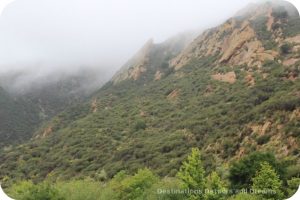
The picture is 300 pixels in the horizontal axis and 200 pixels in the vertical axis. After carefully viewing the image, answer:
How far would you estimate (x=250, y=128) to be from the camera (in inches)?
1570

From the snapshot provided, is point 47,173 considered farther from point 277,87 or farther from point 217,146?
point 277,87

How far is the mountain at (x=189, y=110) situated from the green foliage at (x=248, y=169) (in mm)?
1257

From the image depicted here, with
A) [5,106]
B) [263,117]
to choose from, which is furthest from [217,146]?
[5,106]

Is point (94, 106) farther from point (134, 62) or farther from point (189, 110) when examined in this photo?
point (189, 110)

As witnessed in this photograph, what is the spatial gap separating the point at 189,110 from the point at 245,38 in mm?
12046

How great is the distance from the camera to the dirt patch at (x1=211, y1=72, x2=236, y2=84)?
5084 centimetres

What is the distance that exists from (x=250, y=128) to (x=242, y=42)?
18.2 metres

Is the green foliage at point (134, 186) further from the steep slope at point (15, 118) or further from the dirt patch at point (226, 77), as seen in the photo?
the steep slope at point (15, 118)

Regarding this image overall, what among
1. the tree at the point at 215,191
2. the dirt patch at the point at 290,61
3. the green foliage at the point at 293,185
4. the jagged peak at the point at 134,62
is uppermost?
the jagged peak at the point at 134,62

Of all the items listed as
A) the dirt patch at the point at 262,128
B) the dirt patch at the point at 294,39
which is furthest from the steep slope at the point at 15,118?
the dirt patch at the point at 262,128

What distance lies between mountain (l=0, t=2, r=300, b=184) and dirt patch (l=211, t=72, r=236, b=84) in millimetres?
189

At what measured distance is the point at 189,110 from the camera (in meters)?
48.4

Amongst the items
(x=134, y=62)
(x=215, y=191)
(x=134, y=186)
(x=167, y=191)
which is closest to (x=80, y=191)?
(x=134, y=186)

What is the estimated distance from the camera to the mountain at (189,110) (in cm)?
3959
